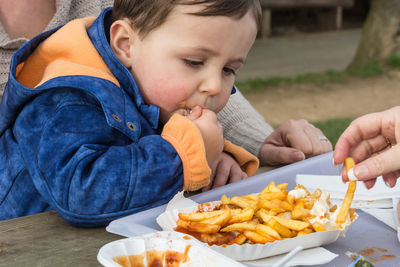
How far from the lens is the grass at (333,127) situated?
4557mm

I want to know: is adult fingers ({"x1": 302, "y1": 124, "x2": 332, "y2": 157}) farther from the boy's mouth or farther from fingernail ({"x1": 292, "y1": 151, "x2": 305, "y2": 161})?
the boy's mouth

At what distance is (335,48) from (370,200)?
820 centimetres

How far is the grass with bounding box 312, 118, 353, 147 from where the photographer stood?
→ 14.9 ft

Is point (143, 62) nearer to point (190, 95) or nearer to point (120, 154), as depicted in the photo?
point (190, 95)

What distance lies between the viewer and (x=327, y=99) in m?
6.32

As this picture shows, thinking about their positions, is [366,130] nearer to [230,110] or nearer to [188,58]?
[188,58]

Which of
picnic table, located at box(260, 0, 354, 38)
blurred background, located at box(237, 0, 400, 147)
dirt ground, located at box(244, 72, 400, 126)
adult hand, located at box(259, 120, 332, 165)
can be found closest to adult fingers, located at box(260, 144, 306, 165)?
adult hand, located at box(259, 120, 332, 165)

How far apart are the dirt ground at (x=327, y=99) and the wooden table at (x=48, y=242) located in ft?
13.8

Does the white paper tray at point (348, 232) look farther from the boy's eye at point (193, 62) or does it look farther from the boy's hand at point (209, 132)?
the boy's eye at point (193, 62)

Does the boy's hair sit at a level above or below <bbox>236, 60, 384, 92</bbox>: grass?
above

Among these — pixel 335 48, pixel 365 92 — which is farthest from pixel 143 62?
pixel 335 48

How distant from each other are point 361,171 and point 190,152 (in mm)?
360

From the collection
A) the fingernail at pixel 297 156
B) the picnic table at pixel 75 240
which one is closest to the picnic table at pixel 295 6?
the fingernail at pixel 297 156

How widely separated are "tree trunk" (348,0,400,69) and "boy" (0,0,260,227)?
6400mm
